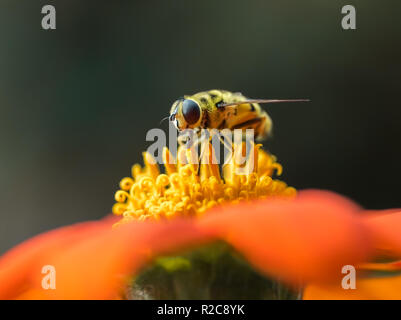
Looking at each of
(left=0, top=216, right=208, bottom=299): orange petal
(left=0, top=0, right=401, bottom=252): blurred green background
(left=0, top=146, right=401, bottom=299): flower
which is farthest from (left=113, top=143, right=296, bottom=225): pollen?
(left=0, top=0, right=401, bottom=252): blurred green background

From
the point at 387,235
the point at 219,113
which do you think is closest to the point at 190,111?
the point at 219,113

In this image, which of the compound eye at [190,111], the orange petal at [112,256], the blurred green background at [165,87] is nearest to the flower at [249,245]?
the orange petal at [112,256]

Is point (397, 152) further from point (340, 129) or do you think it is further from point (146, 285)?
point (146, 285)

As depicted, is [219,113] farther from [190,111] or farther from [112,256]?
[112,256]

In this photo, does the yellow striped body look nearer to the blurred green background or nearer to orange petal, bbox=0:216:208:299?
orange petal, bbox=0:216:208:299

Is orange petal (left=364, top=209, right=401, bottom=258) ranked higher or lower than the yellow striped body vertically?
lower

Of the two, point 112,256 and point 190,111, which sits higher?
point 190,111

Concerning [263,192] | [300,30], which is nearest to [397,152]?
[300,30]
